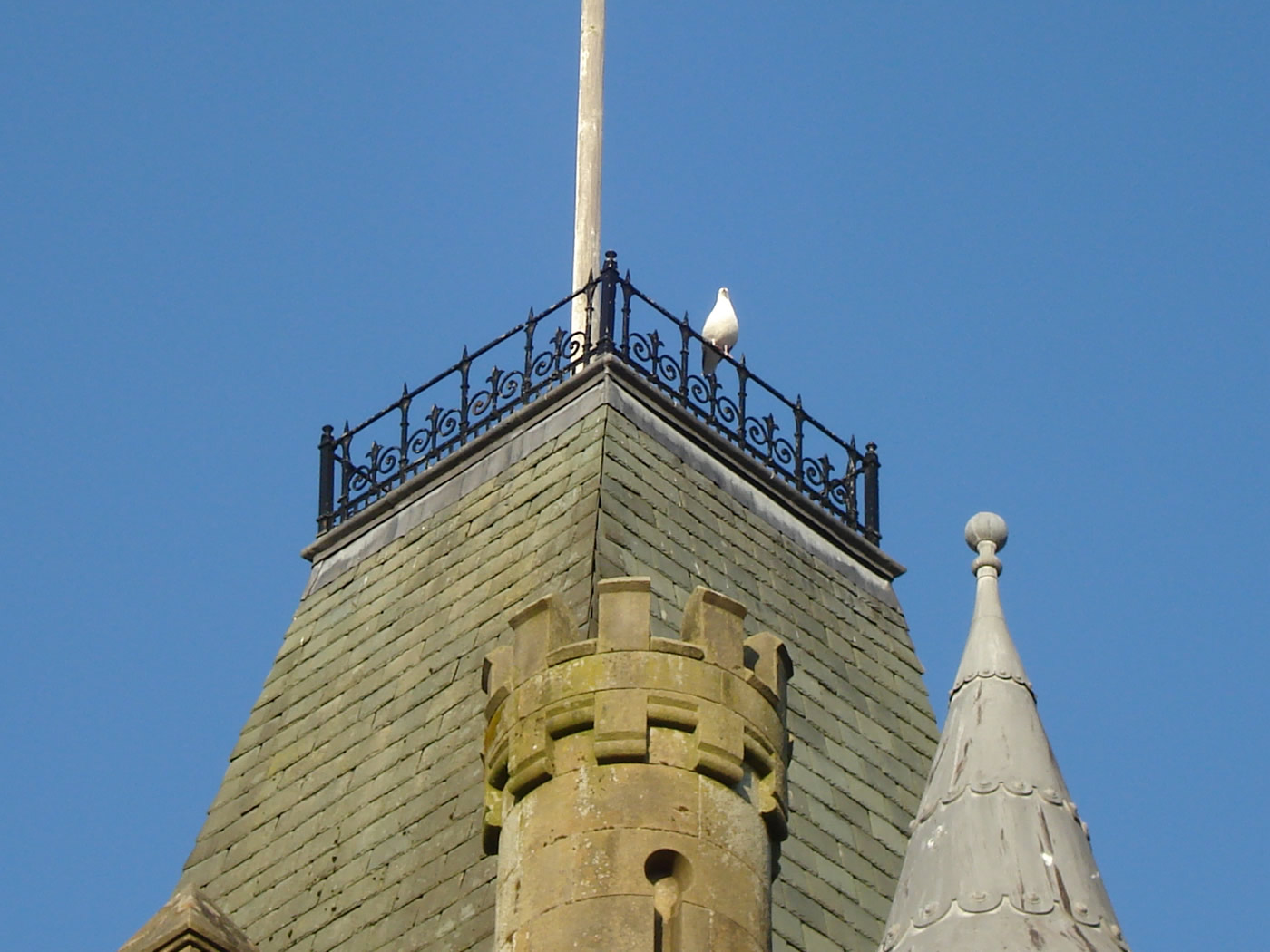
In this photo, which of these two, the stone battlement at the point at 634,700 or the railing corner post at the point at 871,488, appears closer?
the stone battlement at the point at 634,700

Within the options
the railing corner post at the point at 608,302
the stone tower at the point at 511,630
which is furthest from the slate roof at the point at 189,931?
the railing corner post at the point at 608,302

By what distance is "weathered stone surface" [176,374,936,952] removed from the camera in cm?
2448

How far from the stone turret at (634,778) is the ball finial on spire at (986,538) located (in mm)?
1614

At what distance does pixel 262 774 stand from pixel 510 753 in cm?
858

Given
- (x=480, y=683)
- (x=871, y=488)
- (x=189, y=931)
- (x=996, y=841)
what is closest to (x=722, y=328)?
(x=871, y=488)

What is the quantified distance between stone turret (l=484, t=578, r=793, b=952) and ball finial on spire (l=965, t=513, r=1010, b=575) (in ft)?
5.30

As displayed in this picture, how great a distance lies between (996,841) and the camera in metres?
16.9

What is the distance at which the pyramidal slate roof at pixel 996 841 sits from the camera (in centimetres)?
1648

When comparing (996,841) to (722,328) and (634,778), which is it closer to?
(634,778)

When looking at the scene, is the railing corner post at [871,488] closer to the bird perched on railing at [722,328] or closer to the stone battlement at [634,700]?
the bird perched on railing at [722,328]

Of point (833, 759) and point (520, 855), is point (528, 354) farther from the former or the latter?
point (520, 855)

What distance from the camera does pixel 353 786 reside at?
26016 mm

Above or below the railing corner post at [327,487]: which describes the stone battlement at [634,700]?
below

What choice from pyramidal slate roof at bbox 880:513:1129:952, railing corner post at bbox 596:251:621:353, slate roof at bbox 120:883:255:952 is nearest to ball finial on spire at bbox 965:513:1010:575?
pyramidal slate roof at bbox 880:513:1129:952
